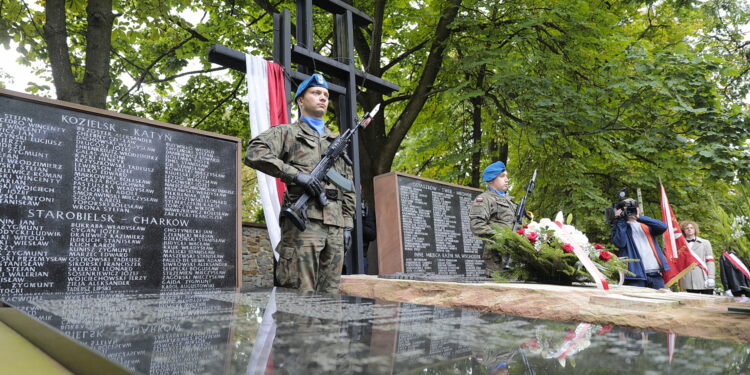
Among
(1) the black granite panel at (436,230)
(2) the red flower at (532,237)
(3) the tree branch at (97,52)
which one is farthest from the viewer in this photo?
(1) the black granite panel at (436,230)

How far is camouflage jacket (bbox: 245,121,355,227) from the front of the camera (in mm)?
Result: 3668

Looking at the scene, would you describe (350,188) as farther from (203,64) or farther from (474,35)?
(203,64)

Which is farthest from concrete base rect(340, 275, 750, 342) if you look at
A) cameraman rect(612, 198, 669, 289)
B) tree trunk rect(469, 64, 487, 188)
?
tree trunk rect(469, 64, 487, 188)

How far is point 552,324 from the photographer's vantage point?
1.36m

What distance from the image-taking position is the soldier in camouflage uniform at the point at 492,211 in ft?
18.3

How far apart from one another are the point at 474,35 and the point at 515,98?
1274 mm

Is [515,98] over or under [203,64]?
under

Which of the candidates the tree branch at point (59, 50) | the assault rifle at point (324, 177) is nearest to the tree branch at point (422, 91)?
the tree branch at point (59, 50)

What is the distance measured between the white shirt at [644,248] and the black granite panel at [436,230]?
7.32ft

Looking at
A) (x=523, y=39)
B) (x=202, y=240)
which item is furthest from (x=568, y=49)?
(x=202, y=240)

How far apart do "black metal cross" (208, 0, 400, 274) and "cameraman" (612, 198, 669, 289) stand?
10.2 ft

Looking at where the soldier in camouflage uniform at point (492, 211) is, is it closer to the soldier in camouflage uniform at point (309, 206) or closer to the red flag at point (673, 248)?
the soldier in camouflage uniform at point (309, 206)

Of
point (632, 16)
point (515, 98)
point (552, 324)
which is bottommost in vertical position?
point (552, 324)

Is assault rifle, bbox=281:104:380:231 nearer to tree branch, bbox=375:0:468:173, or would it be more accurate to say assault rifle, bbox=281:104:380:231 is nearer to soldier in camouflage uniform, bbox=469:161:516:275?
soldier in camouflage uniform, bbox=469:161:516:275
